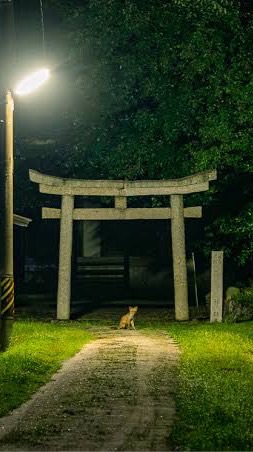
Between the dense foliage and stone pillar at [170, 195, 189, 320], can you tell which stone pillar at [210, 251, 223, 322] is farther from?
the dense foliage

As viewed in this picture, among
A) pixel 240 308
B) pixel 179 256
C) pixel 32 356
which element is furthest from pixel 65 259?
pixel 32 356

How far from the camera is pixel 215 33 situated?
70.2 ft

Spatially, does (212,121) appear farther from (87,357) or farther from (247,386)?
(247,386)

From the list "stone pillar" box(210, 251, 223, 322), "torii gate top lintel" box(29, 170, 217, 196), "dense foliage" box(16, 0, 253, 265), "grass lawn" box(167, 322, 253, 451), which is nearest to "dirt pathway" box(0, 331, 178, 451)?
"grass lawn" box(167, 322, 253, 451)

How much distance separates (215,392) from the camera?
978 centimetres

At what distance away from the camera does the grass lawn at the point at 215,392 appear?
730 centimetres

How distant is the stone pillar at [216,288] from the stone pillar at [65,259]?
14.0 ft

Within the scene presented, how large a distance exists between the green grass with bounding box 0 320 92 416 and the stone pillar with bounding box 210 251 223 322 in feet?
13.1

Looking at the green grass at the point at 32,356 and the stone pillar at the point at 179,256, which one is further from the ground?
the stone pillar at the point at 179,256

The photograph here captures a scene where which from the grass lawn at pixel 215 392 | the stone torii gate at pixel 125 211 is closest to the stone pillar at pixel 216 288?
the stone torii gate at pixel 125 211

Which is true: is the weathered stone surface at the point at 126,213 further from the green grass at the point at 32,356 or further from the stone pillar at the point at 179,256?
the green grass at the point at 32,356

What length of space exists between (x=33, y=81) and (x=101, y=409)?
27.4 ft

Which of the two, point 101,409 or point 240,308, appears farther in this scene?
point 240,308

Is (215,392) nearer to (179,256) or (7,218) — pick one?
(7,218)
